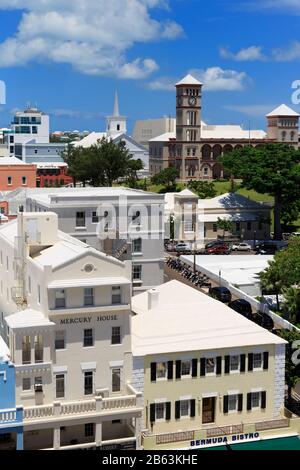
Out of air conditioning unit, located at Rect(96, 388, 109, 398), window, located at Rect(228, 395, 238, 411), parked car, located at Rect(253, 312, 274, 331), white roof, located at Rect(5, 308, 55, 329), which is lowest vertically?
window, located at Rect(228, 395, 238, 411)

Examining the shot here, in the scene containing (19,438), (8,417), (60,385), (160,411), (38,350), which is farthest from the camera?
(160,411)

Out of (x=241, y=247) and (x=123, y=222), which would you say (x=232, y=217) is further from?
(x=123, y=222)

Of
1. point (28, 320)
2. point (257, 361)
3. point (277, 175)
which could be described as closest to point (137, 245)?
point (257, 361)

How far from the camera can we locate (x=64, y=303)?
3619 centimetres

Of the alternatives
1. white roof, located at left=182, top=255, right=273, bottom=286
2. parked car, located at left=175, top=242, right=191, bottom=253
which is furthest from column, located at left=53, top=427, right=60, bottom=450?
parked car, located at left=175, top=242, right=191, bottom=253

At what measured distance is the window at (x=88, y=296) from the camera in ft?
120

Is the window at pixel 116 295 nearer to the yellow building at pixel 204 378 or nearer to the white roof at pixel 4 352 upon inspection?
the yellow building at pixel 204 378

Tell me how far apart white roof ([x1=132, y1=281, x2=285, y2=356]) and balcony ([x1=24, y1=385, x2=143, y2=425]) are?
97.9 inches

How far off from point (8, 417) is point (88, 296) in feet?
21.9

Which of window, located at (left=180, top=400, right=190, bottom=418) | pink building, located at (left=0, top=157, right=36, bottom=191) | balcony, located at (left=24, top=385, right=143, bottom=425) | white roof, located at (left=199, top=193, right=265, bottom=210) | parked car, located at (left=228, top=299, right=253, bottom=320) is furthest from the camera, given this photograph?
white roof, located at (left=199, top=193, right=265, bottom=210)

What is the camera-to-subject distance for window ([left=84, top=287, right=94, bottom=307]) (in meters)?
36.6

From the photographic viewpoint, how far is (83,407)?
3566cm

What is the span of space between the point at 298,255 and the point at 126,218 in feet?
42.5

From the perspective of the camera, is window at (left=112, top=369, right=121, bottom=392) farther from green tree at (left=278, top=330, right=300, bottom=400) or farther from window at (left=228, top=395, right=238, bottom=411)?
green tree at (left=278, top=330, right=300, bottom=400)
